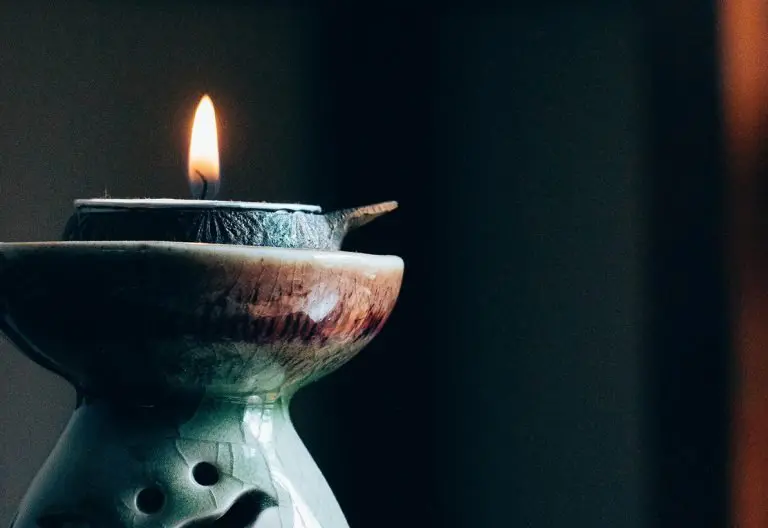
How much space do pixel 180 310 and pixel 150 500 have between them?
0.17 ft

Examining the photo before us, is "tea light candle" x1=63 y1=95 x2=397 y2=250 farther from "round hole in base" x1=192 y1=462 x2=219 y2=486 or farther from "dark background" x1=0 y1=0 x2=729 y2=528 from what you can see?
"dark background" x1=0 y1=0 x2=729 y2=528

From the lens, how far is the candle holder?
240mm

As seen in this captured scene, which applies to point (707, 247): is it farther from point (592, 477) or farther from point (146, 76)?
point (146, 76)

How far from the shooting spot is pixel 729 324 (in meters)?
0.45

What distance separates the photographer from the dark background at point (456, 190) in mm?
471

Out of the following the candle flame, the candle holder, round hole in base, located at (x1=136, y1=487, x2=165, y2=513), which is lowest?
round hole in base, located at (x1=136, y1=487, x2=165, y2=513)

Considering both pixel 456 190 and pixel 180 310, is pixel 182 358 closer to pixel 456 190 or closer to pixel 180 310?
pixel 180 310

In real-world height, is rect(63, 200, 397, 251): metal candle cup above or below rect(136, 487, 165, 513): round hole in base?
above

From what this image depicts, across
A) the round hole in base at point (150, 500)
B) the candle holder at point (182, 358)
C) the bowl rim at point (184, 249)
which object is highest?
the bowl rim at point (184, 249)

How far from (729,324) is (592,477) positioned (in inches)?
4.1

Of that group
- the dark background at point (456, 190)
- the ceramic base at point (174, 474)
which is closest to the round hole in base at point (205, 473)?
the ceramic base at point (174, 474)

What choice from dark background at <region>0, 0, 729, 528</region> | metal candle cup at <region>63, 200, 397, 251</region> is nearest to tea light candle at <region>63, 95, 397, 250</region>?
metal candle cup at <region>63, 200, 397, 251</region>

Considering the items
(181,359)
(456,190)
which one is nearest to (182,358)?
(181,359)

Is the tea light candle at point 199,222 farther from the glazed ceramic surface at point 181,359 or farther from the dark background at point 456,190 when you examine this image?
the dark background at point 456,190
